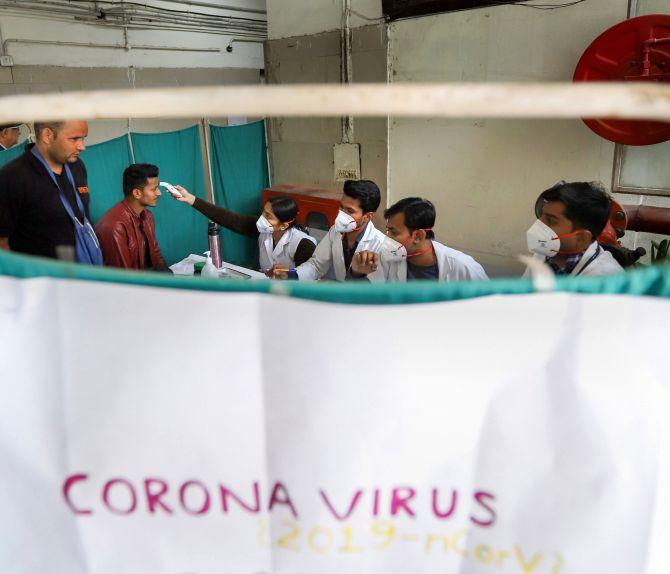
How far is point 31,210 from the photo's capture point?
2.43m

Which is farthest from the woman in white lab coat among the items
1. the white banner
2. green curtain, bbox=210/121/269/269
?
the white banner

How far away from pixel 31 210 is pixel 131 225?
0.59m

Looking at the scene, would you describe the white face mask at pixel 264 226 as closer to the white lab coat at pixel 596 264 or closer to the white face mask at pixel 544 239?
the white face mask at pixel 544 239

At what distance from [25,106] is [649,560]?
2.97ft

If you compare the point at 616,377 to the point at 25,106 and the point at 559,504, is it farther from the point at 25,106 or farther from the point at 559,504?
the point at 25,106

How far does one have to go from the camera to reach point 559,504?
0.60 meters

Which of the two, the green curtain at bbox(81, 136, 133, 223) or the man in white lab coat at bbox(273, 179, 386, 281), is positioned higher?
the green curtain at bbox(81, 136, 133, 223)

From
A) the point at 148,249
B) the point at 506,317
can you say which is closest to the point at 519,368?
the point at 506,317

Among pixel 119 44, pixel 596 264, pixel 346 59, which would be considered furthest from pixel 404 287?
pixel 119 44

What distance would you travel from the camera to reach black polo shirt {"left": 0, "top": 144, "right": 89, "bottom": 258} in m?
2.39

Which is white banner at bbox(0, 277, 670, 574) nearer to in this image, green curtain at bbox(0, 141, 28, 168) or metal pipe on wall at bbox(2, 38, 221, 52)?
green curtain at bbox(0, 141, 28, 168)

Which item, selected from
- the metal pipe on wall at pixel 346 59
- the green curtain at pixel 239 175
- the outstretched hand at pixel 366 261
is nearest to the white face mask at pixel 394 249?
the outstretched hand at pixel 366 261

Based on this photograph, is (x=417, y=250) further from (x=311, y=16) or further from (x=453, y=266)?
(x=311, y=16)

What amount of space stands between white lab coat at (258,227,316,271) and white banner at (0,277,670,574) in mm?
2957
